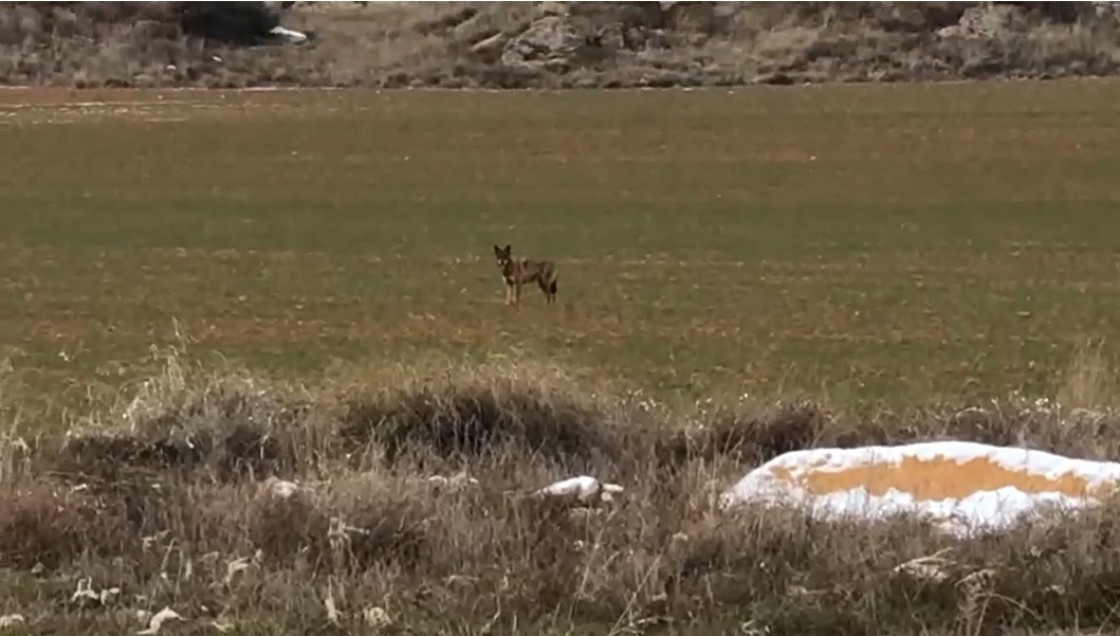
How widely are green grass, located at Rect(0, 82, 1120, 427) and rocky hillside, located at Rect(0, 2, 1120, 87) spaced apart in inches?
771

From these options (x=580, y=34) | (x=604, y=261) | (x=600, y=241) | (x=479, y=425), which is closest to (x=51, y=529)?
(x=479, y=425)

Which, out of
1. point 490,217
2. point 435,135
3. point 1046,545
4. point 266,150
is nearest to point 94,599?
point 1046,545

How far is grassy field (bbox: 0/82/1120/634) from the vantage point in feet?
51.4

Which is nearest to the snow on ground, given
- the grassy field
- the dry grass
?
the dry grass

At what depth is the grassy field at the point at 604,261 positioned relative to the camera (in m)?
15.7

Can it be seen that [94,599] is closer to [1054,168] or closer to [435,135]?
[1054,168]

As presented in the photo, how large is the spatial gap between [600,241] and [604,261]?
2608 mm

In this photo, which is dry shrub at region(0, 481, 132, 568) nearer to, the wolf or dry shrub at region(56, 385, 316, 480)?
dry shrub at region(56, 385, 316, 480)

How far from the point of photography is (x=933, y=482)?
1106cm

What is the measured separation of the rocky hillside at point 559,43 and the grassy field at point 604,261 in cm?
2238

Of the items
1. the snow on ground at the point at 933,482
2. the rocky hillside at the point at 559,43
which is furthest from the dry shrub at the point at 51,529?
the rocky hillside at the point at 559,43

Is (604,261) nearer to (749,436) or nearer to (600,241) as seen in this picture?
(600,241)

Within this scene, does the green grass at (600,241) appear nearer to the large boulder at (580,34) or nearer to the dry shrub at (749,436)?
the dry shrub at (749,436)

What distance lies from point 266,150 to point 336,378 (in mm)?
31563
